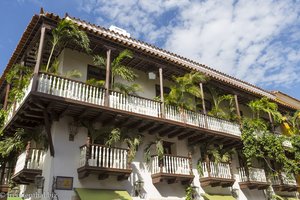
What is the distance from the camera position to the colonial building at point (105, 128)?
37.7 ft

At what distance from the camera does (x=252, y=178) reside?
56.4 feet

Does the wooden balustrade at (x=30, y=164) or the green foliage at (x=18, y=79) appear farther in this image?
the green foliage at (x=18, y=79)

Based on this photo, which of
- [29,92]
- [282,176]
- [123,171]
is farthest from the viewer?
[282,176]

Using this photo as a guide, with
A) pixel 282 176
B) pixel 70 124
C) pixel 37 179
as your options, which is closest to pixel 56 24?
pixel 70 124

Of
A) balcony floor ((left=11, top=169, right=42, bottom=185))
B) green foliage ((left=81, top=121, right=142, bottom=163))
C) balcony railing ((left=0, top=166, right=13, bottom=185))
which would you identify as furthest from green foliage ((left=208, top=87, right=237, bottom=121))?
balcony railing ((left=0, top=166, right=13, bottom=185))

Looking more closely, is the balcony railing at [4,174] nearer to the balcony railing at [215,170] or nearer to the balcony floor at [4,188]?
the balcony floor at [4,188]

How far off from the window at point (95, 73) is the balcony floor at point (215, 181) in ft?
23.8

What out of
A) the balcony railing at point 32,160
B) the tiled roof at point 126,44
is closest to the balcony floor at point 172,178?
the balcony railing at point 32,160

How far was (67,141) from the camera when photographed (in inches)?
481

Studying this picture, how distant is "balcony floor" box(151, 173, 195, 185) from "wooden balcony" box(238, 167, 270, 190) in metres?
4.36

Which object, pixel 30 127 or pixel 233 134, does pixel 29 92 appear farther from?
pixel 233 134

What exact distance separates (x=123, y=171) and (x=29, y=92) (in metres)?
4.67

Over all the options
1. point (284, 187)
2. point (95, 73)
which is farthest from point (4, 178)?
point (284, 187)

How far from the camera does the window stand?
48.0ft
